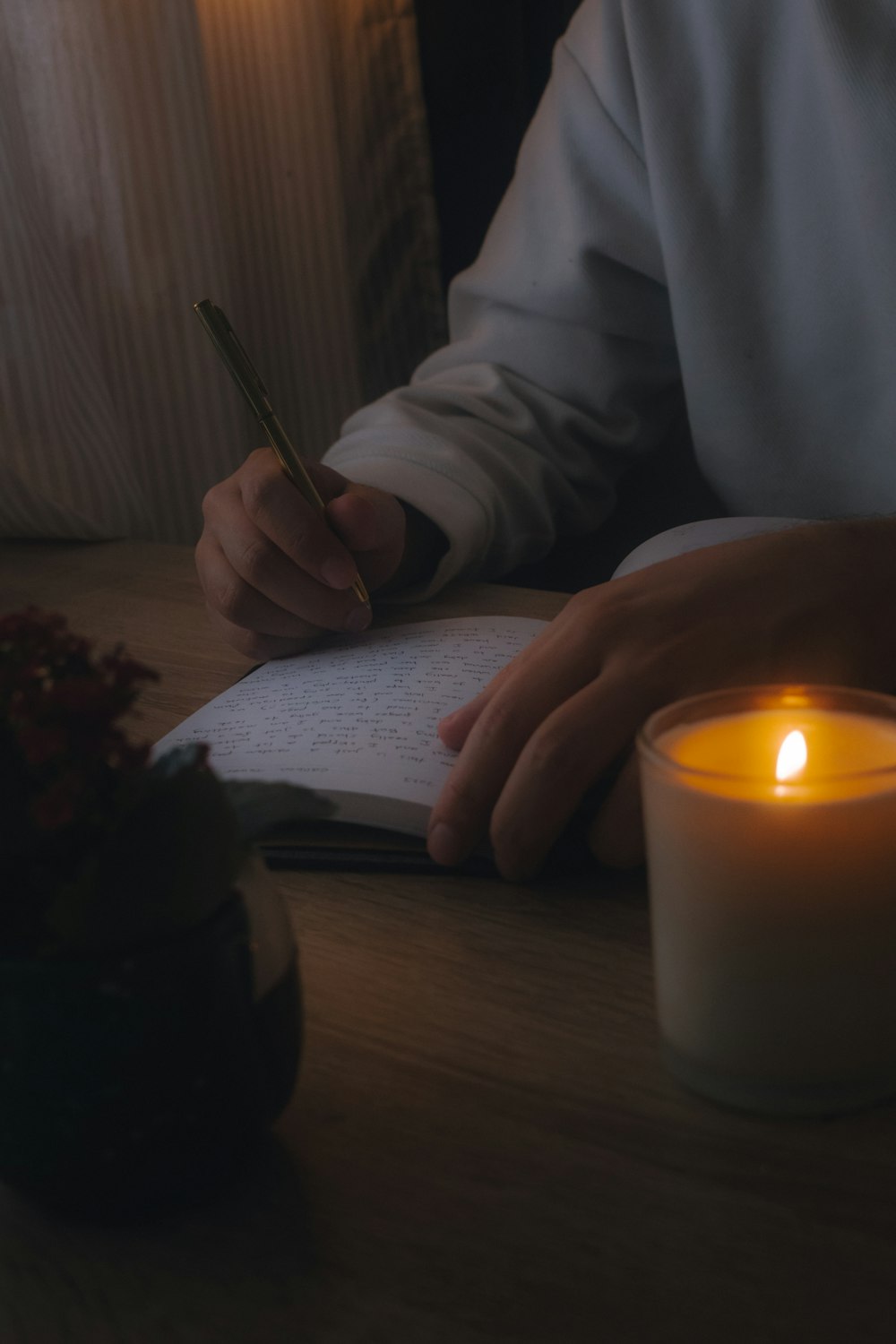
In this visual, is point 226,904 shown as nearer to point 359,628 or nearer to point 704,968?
point 704,968

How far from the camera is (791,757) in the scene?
353mm

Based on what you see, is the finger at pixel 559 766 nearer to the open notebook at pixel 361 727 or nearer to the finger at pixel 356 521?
the open notebook at pixel 361 727

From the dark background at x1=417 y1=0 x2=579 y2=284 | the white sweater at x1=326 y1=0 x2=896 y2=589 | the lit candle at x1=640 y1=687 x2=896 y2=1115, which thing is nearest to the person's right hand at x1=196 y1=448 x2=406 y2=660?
the white sweater at x1=326 y1=0 x2=896 y2=589

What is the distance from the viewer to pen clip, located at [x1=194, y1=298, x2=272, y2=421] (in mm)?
720

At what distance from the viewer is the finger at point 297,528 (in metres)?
0.77

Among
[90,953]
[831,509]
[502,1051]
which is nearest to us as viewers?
[90,953]

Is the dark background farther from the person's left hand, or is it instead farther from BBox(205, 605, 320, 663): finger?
the person's left hand

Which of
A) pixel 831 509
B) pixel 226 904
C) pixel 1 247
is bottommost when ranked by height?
pixel 831 509

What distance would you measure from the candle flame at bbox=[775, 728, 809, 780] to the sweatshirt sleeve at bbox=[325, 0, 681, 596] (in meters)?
0.67

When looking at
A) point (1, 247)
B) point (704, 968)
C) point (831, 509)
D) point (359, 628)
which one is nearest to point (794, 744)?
point (704, 968)

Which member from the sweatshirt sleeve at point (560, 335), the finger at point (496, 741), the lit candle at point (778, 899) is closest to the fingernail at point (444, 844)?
the finger at point (496, 741)

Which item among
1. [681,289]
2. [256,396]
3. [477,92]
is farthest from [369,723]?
[477,92]

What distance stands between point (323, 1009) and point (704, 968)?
Result: 153 millimetres

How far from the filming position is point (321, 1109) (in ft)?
1.23
